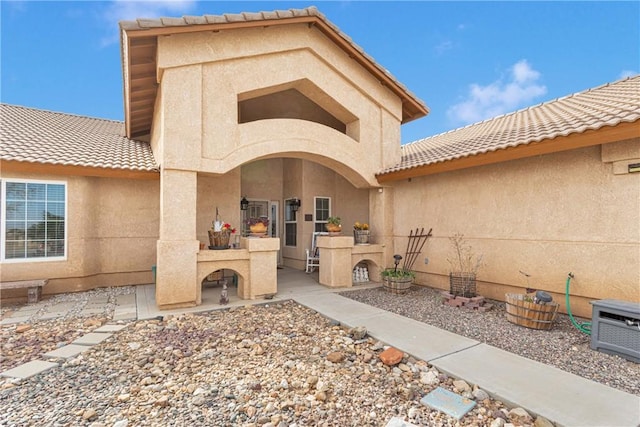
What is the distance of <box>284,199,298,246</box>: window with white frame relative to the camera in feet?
41.8

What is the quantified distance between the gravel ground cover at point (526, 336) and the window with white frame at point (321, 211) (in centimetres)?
489

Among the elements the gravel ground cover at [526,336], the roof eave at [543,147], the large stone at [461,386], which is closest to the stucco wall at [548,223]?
the roof eave at [543,147]

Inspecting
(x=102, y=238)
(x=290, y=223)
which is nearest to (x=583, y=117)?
(x=290, y=223)

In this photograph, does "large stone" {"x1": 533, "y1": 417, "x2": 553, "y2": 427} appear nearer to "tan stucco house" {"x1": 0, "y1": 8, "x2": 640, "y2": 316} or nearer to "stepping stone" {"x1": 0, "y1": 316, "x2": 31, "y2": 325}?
"tan stucco house" {"x1": 0, "y1": 8, "x2": 640, "y2": 316}

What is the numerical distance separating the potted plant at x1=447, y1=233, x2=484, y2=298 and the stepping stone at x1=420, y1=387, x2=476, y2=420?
4470 mm

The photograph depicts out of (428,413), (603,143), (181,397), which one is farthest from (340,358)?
(603,143)

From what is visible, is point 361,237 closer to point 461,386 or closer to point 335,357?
point 335,357

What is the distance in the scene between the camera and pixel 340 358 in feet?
14.4

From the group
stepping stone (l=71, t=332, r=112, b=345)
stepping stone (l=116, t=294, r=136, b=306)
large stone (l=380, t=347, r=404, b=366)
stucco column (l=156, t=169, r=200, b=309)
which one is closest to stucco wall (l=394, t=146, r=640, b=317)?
large stone (l=380, t=347, r=404, b=366)

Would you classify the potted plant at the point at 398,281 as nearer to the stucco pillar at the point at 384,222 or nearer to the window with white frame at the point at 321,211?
the stucco pillar at the point at 384,222

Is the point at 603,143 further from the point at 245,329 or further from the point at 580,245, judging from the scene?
the point at 245,329

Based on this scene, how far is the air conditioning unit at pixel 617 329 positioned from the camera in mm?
4316

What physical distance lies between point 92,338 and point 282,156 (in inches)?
239

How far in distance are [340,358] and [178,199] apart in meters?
5.11
